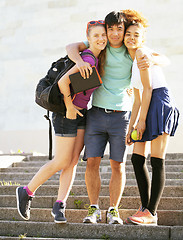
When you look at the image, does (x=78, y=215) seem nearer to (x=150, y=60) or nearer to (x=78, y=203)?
(x=78, y=203)

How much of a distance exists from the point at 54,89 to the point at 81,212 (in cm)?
121

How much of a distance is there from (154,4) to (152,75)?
23.9 ft

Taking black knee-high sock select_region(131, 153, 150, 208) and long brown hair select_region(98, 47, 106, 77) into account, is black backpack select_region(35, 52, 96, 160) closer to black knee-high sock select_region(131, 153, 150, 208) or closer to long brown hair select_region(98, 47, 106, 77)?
long brown hair select_region(98, 47, 106, 77)

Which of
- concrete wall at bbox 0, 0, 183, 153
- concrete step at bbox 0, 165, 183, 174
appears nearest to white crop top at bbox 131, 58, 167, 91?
concrete step at bbox 0, 165, 183, 174

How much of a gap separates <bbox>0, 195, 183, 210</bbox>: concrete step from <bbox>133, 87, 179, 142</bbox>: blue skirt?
942mm

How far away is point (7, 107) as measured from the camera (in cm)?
1091

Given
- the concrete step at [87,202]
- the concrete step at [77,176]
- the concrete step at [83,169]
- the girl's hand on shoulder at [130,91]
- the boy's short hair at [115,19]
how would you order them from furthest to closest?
the concrete step at [83,169]
the concrete step at [77,176]
the concrete step at [87,202]
the girl's hand on shoulder at [130,91]
the boy's short hair at [115,19]

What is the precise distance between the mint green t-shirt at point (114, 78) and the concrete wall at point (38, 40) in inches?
255

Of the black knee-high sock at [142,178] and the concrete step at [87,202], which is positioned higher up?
the black knee-high sock at [142,178]

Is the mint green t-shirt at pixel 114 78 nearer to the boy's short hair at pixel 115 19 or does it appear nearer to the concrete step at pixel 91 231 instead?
the boy's short hair at pixel 115 19

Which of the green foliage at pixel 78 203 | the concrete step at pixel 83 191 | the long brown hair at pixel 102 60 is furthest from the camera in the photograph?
the concrete step at pixel 83 191

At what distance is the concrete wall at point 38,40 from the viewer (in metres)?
10.1

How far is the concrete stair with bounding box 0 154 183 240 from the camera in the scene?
3.35 m

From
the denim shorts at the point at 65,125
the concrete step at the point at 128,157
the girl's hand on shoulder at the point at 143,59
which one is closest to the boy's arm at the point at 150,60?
the girl's hand on shoulder at the point at 143,59
